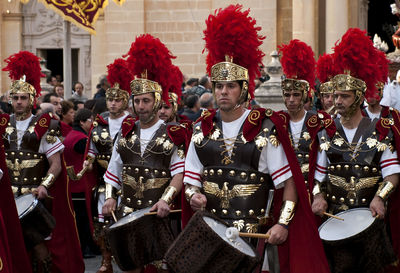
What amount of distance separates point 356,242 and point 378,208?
319mm

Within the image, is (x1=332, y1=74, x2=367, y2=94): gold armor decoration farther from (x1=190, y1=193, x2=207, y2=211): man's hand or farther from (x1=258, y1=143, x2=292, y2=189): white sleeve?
(x1=190, y1=193, x2=207, y2=211): man's hand

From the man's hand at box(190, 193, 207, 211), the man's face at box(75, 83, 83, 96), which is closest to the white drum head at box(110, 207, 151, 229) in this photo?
the man's hand at box(190, 193, 207, 211)

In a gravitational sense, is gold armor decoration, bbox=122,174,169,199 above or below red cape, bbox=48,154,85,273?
above

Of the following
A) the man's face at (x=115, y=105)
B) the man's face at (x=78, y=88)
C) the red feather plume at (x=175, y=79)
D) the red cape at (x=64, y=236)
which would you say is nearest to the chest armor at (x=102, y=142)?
the man's face at (x=115, y=105)

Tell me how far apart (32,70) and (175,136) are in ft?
7.24

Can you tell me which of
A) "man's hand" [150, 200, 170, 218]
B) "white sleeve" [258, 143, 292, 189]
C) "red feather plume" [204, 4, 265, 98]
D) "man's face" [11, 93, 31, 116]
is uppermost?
"red feather plume" [204, 4, 265, 98]

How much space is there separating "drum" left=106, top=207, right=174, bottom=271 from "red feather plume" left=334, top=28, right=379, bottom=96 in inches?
72.5

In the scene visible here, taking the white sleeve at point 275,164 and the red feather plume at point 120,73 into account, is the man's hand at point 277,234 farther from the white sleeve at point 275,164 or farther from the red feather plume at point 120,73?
the red feather plume at point 120,73

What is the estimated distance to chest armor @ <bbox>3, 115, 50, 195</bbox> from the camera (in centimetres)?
880

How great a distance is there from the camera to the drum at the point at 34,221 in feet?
27.0

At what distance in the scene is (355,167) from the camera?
24.2 ft

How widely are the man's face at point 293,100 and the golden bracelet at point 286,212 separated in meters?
3.02

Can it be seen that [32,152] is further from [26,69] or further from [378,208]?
[378,208]

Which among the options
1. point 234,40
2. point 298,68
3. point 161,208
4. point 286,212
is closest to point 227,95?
point 234,40
